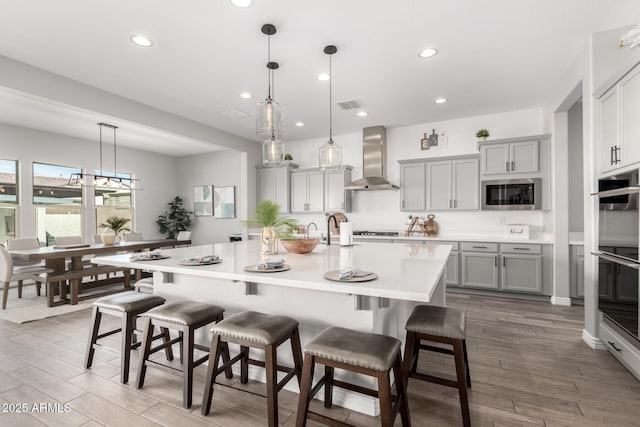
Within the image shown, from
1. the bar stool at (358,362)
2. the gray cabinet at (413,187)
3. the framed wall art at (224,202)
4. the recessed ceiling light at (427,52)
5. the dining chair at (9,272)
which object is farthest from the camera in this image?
the framed wall art at (224,202)

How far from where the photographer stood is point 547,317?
362 cm

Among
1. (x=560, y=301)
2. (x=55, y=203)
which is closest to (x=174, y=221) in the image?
(x=55, y=203)

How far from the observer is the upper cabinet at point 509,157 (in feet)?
14.5

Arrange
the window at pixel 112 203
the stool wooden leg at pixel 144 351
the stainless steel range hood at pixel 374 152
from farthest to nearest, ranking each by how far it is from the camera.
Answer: the window at pixel 112 203 < the stainless steel range hood at pixel 374 152 < the stool wooden leg at pixel 144 351

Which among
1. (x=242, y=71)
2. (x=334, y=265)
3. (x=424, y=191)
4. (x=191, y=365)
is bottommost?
(x=191, y=365)

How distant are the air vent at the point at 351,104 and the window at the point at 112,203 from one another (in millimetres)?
4998

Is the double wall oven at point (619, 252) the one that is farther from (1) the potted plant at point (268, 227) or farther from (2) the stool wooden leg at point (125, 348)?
(2) the stool wooden leg at point (125, 348)

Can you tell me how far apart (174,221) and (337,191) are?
4663 mm

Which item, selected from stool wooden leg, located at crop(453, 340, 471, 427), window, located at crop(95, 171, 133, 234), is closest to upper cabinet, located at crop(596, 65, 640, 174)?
stool wooden leg, located at crop(453, 340, 471, 427)

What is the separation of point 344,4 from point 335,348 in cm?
246

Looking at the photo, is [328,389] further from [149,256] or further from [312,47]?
[312,47]

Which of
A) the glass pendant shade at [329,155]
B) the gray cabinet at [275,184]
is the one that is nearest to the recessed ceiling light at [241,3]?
the glass pendant shade at [329,155]

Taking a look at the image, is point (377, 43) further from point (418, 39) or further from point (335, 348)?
point (335, 348)

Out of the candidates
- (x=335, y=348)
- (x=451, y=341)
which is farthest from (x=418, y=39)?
(x=335, y=348)
